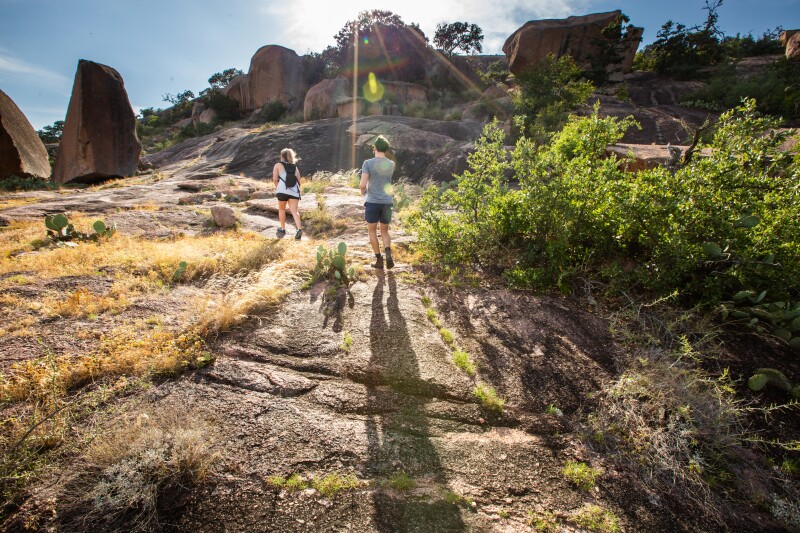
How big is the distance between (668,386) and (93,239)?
10.4 m

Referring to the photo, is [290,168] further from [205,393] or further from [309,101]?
[309,101]

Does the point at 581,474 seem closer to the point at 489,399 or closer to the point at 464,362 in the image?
the point at 489,399

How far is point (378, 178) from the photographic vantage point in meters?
5.67

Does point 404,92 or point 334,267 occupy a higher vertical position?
point 404,92

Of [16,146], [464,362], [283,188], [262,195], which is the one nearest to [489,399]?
[464,362]

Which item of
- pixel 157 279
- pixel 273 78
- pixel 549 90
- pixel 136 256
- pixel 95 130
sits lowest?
pixel 157 279

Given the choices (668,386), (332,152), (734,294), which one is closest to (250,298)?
(668,386)

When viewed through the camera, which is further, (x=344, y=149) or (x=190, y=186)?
(x=344, y=149)

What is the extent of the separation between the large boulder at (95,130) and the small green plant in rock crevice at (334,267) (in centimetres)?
1935

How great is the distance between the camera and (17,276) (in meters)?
4.84

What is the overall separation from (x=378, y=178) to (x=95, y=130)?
20.7 meters

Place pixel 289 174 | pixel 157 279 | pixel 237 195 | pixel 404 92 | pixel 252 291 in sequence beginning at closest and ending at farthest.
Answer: pixel 252 291
pixel 157 279
pixel 289 174
pixel 237 195
pixel 404 92

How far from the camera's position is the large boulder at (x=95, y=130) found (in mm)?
17062

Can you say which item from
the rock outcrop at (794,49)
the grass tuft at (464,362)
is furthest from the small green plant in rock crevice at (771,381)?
the rock outcrop at (794,49)
